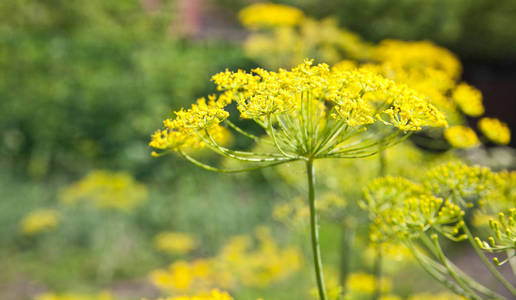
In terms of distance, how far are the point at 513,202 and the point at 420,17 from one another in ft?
34.1

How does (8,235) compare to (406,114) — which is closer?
(406,114)

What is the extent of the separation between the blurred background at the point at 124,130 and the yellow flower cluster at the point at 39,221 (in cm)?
4

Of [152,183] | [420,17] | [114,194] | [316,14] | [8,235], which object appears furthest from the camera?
[316,14]

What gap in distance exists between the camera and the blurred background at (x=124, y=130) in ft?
19.0

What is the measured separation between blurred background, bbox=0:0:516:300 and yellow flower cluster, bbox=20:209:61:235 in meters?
0.04

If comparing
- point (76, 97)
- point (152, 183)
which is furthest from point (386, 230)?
point (76, 97)

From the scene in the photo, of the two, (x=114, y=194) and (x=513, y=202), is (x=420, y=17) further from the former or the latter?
(x=513, y=202)

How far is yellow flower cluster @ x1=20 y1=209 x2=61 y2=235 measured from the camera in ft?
19.2

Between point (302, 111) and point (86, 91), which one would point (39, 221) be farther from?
point (302, 111)

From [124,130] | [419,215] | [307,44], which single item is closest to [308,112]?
[419,215]

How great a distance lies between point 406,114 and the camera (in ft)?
2.89

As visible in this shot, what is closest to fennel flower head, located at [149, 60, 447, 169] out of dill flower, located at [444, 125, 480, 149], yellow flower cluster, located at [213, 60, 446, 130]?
yellow flower cluster, located at [213, 60, 446, 130]

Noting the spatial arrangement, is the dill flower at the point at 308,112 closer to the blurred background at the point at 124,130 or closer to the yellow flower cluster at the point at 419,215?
the yellow flower cluster at the point at 419,215

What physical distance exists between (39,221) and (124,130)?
2949 mm
